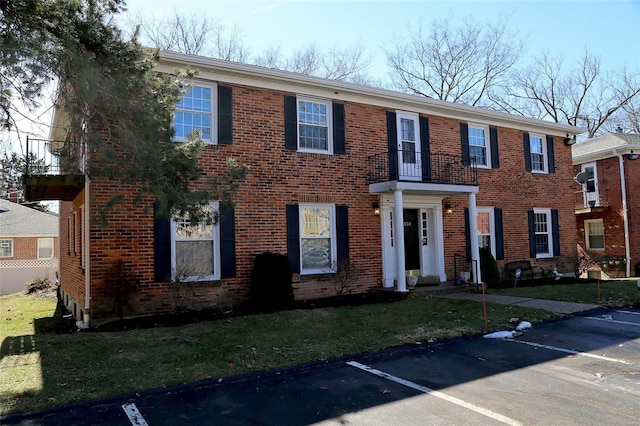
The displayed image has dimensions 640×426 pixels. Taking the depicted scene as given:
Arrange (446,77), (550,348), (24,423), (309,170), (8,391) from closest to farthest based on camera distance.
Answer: (24,423), (8,391), (550,348), (309,170), (446,77)

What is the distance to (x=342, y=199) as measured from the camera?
40.3ft

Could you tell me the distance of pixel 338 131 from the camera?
1239 centimetres

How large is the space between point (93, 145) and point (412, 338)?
18.9 ft

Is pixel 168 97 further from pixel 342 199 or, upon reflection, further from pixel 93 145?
pixel 342 199

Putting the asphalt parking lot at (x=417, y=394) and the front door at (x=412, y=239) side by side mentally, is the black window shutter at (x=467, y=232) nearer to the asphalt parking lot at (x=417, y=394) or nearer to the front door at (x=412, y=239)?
the front door at (x=412, y=239)

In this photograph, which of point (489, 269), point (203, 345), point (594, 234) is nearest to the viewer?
point (203, 345)

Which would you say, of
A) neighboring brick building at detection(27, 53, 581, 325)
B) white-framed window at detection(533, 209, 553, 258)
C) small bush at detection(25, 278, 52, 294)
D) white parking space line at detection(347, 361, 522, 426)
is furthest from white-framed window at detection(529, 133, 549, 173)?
small bush at detection(25, 278, 52, 294)

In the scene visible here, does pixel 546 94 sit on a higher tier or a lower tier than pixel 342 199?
higher

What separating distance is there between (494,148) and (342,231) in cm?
667

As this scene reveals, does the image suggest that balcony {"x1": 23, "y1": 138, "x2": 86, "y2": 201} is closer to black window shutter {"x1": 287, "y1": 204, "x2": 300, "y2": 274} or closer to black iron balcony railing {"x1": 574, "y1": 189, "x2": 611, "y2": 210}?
black window shutter {"x1": 287, "y1": 204, "x2": 300, "y2": 274}

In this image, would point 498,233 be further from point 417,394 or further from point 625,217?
point 417,394

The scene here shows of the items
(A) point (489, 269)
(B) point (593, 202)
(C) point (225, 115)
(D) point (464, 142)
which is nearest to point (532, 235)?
(A) point (489, 269)

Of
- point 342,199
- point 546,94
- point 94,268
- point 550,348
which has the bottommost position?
point 550,348

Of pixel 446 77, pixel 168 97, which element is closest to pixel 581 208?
pixel 446 77
